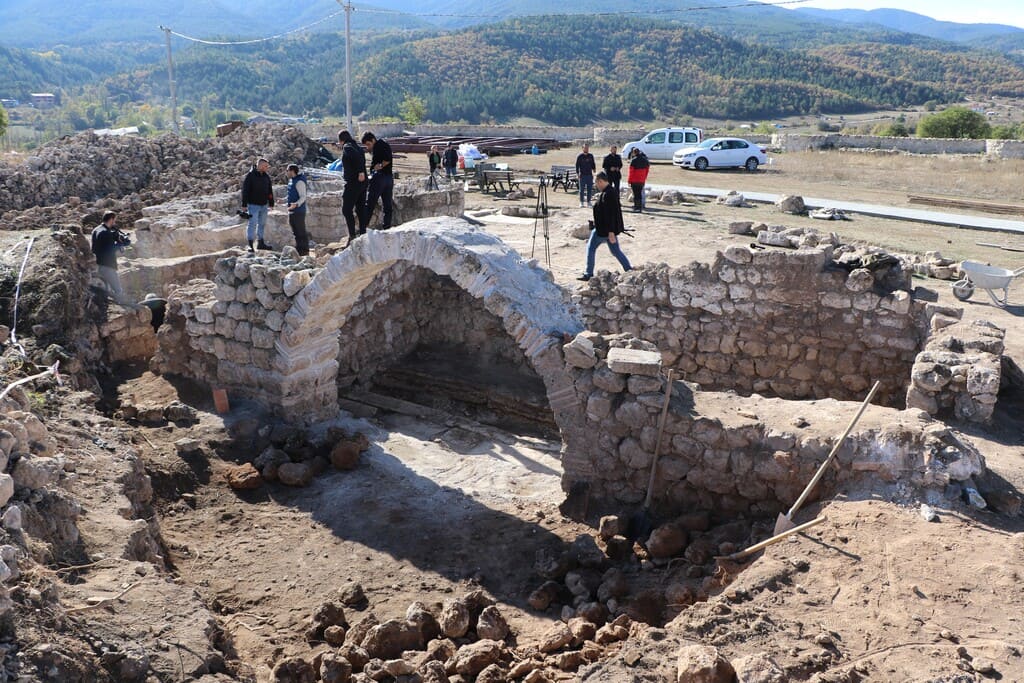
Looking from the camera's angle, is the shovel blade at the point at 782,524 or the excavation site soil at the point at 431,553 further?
the shovel blade at the point at 782,524

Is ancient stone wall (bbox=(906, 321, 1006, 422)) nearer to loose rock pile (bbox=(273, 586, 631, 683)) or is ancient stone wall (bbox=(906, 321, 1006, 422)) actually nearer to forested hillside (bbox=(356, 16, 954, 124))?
loose rock pile (bbox=(273, 586, 631, 683))

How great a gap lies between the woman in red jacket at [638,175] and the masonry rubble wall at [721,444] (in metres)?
10.1

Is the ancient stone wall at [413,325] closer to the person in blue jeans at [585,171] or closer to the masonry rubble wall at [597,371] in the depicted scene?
the masonry rubble wall at [597,371]

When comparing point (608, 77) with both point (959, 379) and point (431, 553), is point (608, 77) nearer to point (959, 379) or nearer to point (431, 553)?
point (959, 379)

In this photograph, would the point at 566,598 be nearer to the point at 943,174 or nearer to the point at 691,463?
the point at 691,463

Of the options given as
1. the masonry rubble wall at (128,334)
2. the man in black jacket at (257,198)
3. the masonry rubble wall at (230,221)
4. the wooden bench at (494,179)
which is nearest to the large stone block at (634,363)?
the man in black jacket at (257,198)

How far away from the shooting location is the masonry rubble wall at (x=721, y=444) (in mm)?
6066

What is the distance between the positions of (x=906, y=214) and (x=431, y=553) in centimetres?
1470

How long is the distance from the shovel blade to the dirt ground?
30 centimetres

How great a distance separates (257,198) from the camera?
11102 mm

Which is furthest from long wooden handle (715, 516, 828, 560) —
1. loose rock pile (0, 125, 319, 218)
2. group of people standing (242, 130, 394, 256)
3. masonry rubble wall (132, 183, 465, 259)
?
loose rock pile (0, 125, 319, 218)

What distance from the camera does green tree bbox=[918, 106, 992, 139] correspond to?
3693 centimetres

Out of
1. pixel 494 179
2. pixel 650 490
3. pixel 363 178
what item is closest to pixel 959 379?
pixel 650 490

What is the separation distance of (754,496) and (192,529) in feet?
16.1
